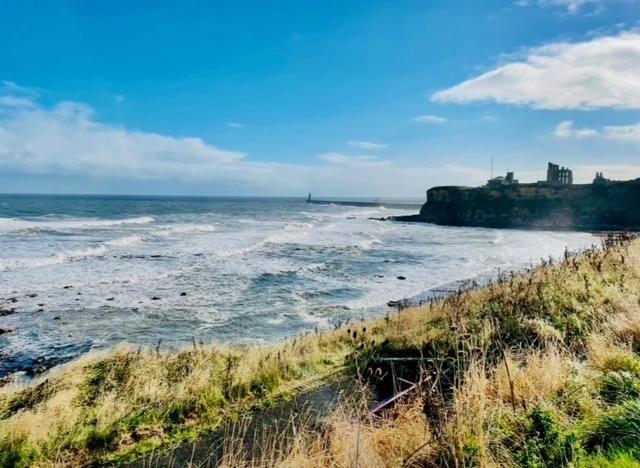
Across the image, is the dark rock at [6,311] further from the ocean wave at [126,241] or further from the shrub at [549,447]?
the ocean wave at [126,241]

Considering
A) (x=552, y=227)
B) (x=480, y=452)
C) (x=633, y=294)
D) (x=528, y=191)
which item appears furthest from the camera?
(x=528, y=191)

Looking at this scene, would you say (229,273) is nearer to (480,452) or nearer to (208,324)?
(208,324)

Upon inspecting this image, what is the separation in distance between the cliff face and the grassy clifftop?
7381 cm

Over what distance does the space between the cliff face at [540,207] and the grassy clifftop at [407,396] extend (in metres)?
73.8

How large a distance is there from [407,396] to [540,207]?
8630 centimetres

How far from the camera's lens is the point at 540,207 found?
262 feet

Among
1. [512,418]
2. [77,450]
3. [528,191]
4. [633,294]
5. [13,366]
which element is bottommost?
[13,366]

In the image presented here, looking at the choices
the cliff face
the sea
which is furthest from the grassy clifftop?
the cliff face

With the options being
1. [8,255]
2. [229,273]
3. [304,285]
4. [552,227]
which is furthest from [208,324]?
[552,227]

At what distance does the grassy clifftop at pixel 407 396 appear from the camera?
11.3 feet

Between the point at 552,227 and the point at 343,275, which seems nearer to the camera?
the point at 343,275

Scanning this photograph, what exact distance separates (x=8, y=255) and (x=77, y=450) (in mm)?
32034

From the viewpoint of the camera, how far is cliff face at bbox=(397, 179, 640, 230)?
73438 mm

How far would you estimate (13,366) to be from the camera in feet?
38.9
